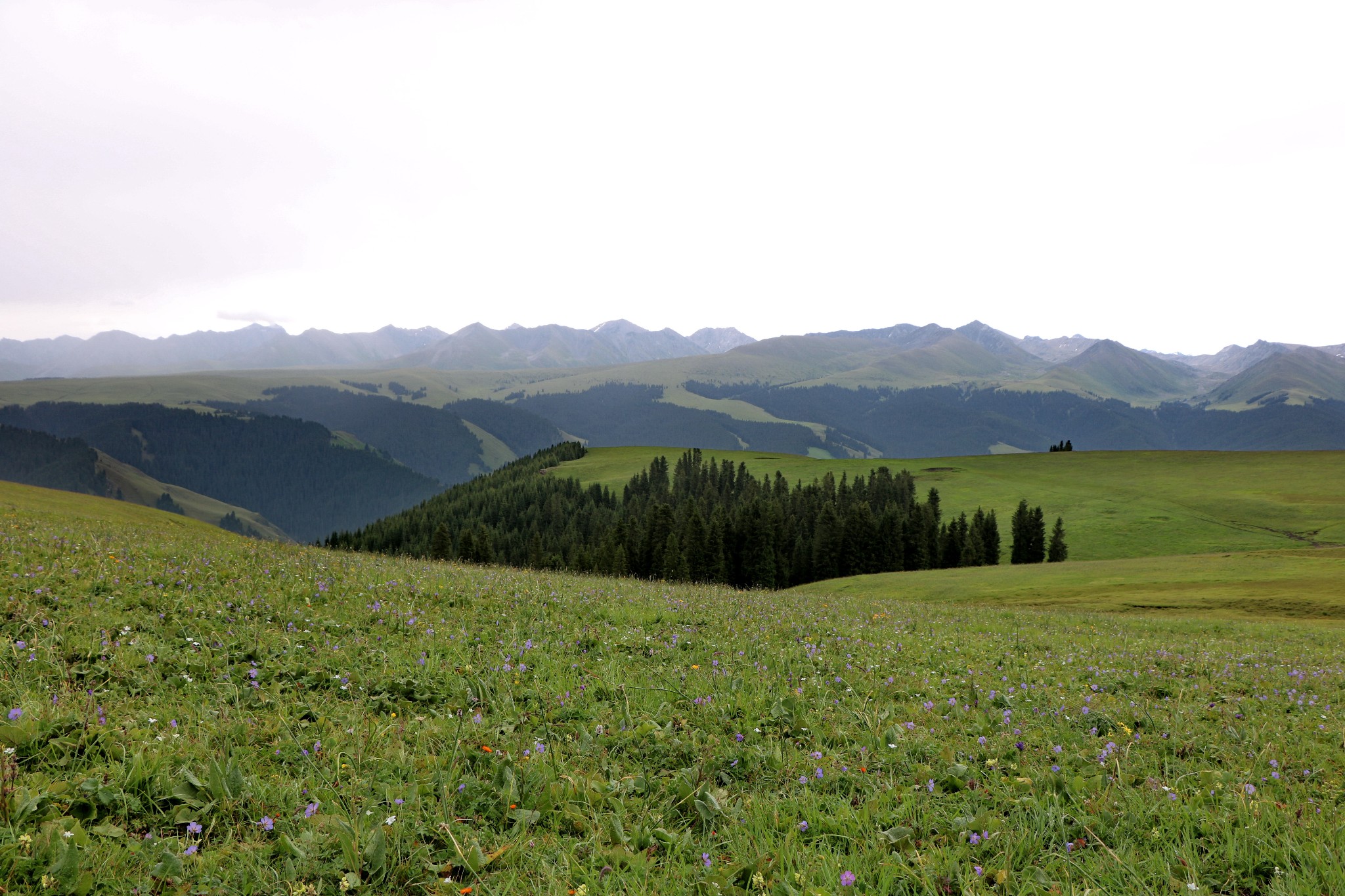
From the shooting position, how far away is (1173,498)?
5487 inches

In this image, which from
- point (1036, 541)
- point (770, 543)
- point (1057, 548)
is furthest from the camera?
point (1036, 541)

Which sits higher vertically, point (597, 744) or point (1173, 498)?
point (597, 744)

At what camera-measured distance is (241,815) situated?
16.5ft

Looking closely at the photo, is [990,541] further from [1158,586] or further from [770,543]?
[1158,586]

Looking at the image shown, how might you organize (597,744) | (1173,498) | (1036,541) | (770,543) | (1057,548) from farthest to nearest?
1. (1173,498)
2. (1036,541)
3. (1057,548)
4. (770,543)
5. (597,744)

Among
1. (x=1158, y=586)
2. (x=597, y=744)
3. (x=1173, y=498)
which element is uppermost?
(x=597, y=744)

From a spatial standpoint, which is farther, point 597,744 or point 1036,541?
point 1036,541

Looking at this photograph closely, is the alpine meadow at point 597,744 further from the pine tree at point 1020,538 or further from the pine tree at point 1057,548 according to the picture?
the pine tree at point 1020,538

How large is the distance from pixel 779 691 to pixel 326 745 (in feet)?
19.1

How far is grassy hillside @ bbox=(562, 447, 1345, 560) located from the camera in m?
104

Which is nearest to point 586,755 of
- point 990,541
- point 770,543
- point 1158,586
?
point 1158,586

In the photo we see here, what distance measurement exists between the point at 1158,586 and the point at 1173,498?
12559 centimetres

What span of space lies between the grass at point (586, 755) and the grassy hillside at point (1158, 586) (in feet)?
59.9

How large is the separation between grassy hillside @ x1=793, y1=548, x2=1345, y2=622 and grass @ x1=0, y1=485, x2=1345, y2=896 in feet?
59.9
